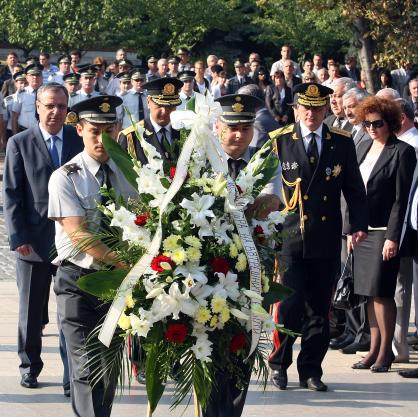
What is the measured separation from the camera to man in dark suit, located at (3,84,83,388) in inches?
330

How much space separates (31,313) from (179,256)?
3.24 metres

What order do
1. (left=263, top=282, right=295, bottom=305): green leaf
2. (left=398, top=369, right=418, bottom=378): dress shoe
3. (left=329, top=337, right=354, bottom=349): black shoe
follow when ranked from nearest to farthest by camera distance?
(left=263, top=282, right=295, bottom=305): green leaf → (left=398, top=369, right=418, bottom=378): dress shoe → (left=329, top=337, right=354, bottom=349): black shoe

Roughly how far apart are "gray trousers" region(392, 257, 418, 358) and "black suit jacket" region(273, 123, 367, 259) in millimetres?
1221

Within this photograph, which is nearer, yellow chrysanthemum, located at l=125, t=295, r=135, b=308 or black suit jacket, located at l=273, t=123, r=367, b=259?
yellow chrysanthemum, located at l=125, t=295, r=135, b=308

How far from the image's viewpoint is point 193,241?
219 inches

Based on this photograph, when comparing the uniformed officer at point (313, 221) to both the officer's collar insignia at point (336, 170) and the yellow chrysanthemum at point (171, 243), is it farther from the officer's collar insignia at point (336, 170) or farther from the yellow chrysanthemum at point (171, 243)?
the yellow chrysanthemum at point (171, 243)

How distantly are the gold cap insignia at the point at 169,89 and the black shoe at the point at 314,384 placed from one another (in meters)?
2.51

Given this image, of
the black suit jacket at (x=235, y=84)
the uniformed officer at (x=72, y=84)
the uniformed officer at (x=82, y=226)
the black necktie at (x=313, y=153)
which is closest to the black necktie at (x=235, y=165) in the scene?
the uniformed officer at (x=82, y=226)

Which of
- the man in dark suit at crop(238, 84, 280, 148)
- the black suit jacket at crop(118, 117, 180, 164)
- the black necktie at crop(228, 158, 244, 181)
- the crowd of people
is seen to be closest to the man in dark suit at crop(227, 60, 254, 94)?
the man in dark suit at crop(238, 84, 280, 148)

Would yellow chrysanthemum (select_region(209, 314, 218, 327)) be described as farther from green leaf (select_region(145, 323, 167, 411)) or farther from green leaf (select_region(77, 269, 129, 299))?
green leaf (select_region(77, 269, 129, 299))

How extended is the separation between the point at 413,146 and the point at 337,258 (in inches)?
56.5

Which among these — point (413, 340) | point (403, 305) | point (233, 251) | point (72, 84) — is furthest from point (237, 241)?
point (72, 84)

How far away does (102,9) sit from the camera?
3444cm

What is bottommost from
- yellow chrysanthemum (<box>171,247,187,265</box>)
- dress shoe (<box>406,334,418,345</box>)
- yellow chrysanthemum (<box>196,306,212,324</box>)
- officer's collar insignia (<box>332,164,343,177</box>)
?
dress shoe (<box>406,334,418,345</box>)
